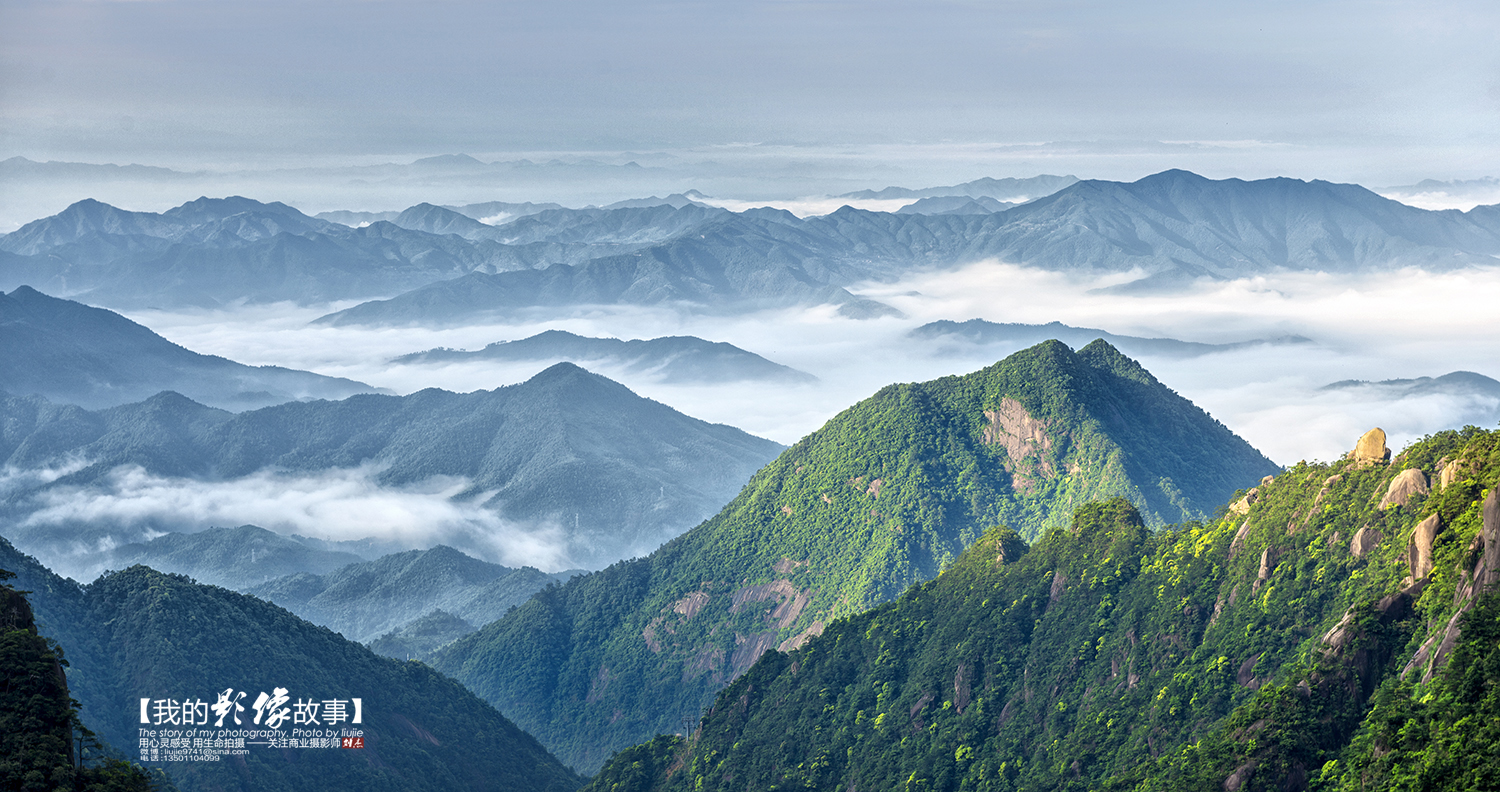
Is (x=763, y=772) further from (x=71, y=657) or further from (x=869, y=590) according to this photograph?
(x=71, y=657)

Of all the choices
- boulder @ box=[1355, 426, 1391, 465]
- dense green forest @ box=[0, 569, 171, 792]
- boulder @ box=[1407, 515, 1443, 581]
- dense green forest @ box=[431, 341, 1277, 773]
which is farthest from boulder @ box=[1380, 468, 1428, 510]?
dense green forest @ box=[431, 341, 1277, 773]

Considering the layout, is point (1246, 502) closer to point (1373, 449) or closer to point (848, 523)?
point (1373, 449)

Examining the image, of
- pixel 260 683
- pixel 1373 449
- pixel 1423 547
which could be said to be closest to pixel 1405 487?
pixel 1373 449

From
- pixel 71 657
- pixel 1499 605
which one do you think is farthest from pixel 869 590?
pixel 1499 605

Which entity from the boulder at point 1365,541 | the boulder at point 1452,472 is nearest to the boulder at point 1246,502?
the boulder at point 1365,541

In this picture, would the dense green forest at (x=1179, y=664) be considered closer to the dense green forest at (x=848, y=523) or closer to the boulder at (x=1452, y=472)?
the boulder at (x=1452, y=472)

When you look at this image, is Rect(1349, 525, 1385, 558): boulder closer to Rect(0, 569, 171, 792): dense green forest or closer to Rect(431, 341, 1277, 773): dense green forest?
Rect(0, 569, 171, 792): dense green forest

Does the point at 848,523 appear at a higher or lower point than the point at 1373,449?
lower

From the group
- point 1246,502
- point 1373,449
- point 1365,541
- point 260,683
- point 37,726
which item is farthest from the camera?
point 260,683

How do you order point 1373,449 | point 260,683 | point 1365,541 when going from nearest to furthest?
point 1365,541 < point 1373,449 < point 260,683
